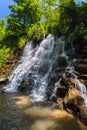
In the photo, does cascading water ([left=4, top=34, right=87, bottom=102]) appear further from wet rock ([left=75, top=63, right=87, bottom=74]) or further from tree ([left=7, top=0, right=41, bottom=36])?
tree ([left=7, top=0, right=41, bottom=36])

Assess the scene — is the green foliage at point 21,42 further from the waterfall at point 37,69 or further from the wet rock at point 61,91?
the wet rock at point 61,91

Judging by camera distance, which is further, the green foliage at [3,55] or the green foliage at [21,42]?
the green foliage at [21,42]

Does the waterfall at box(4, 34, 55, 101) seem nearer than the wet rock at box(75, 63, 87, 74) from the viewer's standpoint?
No

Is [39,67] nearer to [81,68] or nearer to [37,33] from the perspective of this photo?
[81,68]

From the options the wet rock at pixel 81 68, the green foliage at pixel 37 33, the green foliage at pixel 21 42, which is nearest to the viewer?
the wet rock at pixel 81 68

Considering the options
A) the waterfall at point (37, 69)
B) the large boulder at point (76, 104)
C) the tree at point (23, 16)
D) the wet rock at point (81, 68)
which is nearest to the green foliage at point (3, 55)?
the waterfall at point (37, 69)

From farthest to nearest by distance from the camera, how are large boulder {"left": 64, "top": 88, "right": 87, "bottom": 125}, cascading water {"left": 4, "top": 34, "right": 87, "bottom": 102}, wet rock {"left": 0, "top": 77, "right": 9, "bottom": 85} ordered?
wet rock {"left": 0, "top": 77, "right": 9, "bottom": 85}
cascading water {"left": 4, "top": 34, "right": 87, "bottom": 102}
large boulder {"left": 64, "top": 88, "right": 87, "bottom": 125}

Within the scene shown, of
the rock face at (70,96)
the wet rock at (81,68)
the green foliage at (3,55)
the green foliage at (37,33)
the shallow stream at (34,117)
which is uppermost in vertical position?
the green foliage at (37,33)

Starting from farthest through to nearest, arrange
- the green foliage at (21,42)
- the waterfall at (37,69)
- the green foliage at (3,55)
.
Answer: the green foliage at (21,42), the green foliage at (3,55), the waterfall at (37,69)

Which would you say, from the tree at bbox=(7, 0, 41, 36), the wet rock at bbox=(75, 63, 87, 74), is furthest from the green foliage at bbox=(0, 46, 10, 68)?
the wet rock at bbox=(75, 63, 87, 74)

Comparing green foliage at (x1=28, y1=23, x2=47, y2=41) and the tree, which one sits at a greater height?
A: the tree

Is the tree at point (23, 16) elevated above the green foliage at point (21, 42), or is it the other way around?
the tree at point (23, 16)

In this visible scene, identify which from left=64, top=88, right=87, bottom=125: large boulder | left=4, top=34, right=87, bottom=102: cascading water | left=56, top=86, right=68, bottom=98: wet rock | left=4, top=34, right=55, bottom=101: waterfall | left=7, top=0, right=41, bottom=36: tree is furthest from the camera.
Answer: left=7, top=0, right=41, bottom=36: tree

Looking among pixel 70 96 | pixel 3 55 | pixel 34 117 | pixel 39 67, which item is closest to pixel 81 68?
pixel 70 96
